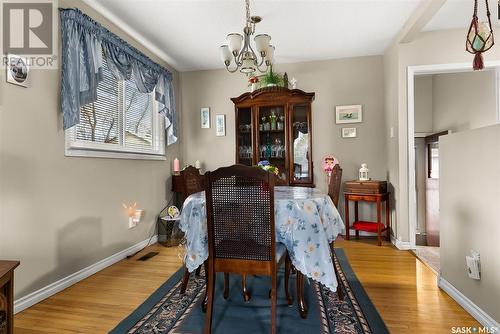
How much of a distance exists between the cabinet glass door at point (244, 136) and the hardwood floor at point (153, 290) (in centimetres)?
176

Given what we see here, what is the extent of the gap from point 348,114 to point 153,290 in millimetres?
3233

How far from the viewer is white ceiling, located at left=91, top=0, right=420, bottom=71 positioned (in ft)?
8.73

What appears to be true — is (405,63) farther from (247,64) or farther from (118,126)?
(118,126)

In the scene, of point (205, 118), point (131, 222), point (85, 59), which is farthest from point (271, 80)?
point (131, 222)

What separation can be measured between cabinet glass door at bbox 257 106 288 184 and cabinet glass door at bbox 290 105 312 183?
13 cm

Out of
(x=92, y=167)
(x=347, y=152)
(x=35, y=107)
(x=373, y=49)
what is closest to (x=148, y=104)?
(x=92, y=167)

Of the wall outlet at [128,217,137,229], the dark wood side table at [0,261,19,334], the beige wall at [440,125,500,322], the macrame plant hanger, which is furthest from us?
the wall outlet at [128,217,137,229]

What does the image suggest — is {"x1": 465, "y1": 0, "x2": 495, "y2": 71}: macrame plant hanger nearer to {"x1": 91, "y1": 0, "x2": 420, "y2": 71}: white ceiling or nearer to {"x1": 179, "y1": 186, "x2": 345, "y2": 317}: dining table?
{"x1": 91, "y1": 0, "x2": 420, "y2": 71}: white ceiling

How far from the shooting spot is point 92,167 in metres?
2.67

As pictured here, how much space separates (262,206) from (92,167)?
1.91 metres

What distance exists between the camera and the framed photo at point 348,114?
3.99 m

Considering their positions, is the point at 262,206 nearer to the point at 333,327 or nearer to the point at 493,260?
the point at 333,327

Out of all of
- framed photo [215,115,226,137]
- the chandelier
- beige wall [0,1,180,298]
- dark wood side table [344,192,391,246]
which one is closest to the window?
beige wall [0,1,180,298]

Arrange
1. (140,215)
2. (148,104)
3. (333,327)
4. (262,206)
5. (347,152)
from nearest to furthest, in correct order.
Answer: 1. (262,206)
2. (333,327)
3. (140,215)
4. (148,104)
5. (347,152)
